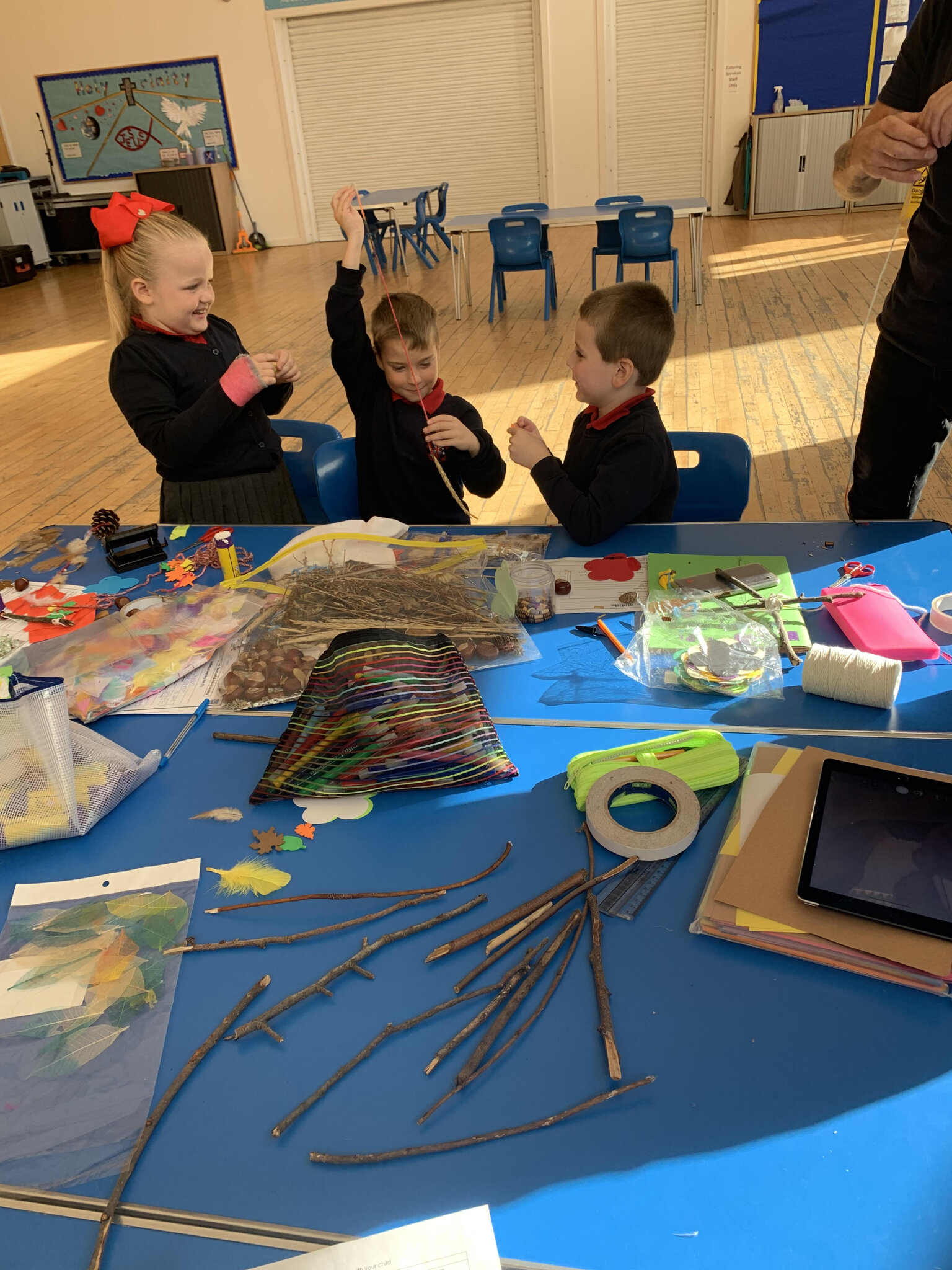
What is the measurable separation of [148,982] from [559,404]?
173 inches

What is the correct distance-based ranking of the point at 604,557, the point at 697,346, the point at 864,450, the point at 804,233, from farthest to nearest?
the point at 804,233
the point at 697,346
the point at 864,450
the point at 604,557

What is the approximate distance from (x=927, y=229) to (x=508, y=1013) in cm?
185

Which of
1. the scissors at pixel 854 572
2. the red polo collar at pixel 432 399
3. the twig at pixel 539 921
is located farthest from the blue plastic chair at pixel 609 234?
the twig at pixel 539 921

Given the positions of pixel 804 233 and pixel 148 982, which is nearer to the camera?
pixel 148 982

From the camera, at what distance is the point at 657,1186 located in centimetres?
79

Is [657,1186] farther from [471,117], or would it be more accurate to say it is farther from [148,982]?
[471,117]

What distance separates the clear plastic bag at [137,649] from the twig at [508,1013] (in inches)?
34.2

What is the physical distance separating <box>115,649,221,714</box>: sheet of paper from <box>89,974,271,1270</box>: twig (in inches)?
24.2

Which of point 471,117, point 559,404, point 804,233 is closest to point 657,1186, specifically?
point 559,404

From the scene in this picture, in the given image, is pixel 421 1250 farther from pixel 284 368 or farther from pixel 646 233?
pixel 646 233

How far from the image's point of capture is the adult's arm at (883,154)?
168 centimetres

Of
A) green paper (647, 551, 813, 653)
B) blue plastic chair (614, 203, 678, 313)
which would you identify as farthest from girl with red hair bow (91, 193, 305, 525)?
blue plastic chair (614, 203, 678, 313)

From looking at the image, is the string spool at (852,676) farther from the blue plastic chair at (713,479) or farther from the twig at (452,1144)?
the blue plastic chair at (713,479)

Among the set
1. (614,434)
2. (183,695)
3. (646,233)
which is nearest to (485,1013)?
(183,695)
